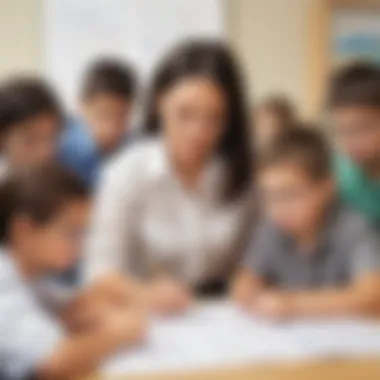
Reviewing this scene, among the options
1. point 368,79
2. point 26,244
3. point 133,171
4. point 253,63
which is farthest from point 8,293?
point 368,79

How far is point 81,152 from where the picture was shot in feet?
3.10

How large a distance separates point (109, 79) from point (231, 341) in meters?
0.36

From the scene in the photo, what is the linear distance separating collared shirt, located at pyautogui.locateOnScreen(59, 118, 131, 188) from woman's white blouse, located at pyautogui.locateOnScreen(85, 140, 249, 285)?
0.05 feet

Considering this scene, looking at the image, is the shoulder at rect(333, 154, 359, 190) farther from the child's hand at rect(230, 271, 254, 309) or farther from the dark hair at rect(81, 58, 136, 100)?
the dark hair at rect(81, 58, 136, 100)

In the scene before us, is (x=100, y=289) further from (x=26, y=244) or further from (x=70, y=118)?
(x=70, y=118)

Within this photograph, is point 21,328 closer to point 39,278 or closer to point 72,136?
point 39,278

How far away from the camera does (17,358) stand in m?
0.89

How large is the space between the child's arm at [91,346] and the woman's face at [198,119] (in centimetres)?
22

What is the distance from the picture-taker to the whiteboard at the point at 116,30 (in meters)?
0.95

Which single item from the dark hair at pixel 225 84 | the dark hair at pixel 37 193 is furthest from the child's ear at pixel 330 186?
the dark hair at pixel 37 193

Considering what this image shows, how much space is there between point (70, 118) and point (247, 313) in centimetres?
33

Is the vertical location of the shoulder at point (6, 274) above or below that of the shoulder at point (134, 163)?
below

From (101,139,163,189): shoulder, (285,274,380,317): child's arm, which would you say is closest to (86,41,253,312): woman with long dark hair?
(101,139,163,189): shoulder

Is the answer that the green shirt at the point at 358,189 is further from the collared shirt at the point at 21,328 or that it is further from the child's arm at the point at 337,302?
the collared shirt at the point at 21,328
